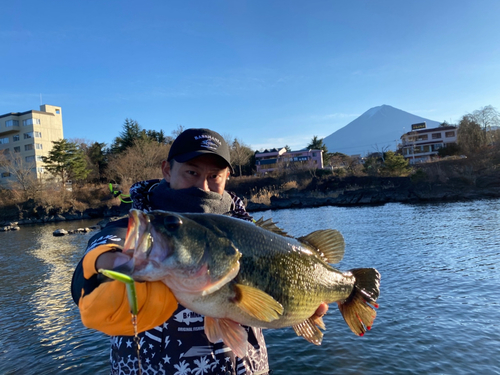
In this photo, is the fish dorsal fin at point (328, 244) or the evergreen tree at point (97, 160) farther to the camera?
the evergreen tree at point (97, 160)

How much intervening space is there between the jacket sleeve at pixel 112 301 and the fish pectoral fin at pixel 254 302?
40cm

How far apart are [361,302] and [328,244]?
1.91 ft

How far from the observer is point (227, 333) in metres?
2.22

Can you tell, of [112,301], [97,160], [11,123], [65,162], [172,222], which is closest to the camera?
[112,301]

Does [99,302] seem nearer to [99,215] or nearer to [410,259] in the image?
[410,259]

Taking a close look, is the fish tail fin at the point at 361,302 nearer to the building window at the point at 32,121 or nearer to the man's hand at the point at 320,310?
the man's hand at the point at 320,310

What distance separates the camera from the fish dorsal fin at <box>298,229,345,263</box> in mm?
3049

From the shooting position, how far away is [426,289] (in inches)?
432

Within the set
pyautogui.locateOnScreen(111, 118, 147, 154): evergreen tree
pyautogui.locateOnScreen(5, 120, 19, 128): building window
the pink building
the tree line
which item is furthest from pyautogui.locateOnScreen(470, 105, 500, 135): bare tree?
pyautogui.locateOnScreen(5, 120, 19, 128): building window

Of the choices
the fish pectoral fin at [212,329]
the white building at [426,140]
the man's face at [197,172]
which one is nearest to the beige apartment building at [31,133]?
the man's face at [197,172]

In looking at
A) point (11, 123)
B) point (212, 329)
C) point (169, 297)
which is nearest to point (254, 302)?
point (212, 329)

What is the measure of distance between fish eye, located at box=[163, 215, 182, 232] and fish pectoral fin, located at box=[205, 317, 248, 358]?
0.67 metres

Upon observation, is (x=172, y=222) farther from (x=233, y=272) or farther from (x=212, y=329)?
(x=212, y=329)

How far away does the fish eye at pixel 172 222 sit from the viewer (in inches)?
77.1
